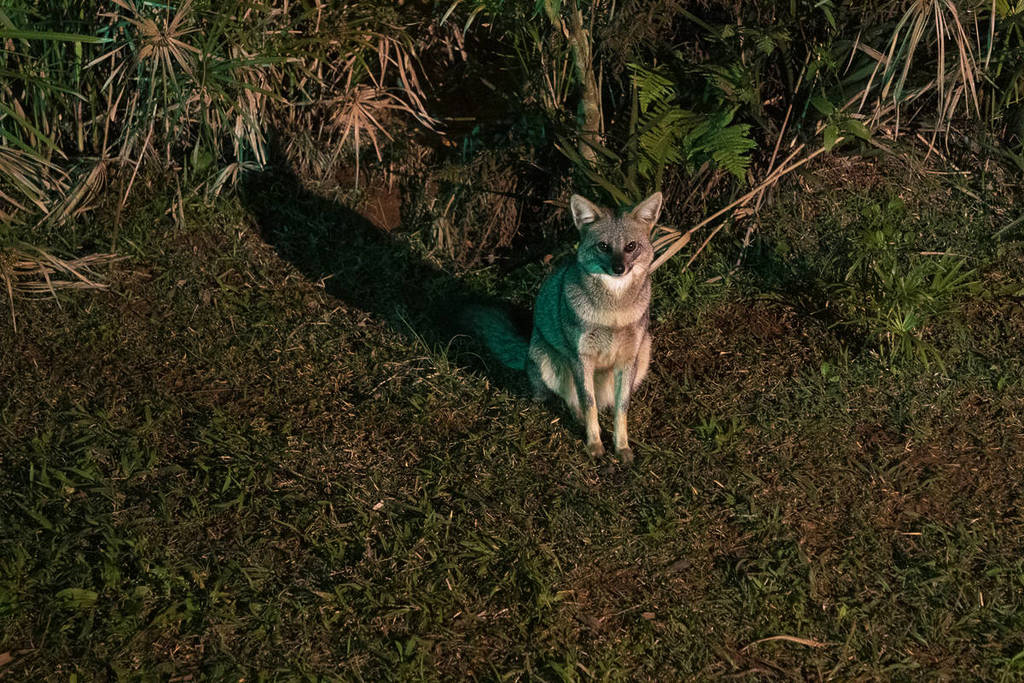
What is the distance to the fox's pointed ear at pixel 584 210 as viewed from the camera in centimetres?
453

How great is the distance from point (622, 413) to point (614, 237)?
810mm

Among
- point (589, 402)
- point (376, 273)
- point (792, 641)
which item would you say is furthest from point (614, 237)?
point (376, 273)

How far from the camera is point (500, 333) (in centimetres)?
524

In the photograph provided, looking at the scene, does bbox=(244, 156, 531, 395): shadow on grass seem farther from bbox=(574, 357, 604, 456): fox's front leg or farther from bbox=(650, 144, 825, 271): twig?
bbox=(650, 144, 825, 271): twig

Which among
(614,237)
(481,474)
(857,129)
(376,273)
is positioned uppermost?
(857,129)

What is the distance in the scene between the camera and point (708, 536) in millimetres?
4195

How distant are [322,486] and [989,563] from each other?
2.77 m

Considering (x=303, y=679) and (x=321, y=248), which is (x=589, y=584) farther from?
(x=321, y=248)

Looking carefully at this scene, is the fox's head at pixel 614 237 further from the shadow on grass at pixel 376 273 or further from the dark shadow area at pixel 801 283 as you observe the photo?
the dark shadow area at pixel 801 283

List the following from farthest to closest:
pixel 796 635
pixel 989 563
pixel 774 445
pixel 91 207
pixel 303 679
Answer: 1. pixel 91 207
2. pixel 774 445
3. pixel 989 563
4. pixel 796 635
5. pixel 303 679

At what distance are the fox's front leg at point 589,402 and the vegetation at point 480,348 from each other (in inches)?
3.7

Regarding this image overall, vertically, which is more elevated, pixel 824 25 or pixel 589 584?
pixel 824 25

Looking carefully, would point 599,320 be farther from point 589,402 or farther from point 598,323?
point 589,402

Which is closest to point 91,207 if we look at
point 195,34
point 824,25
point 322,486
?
point 195,34
